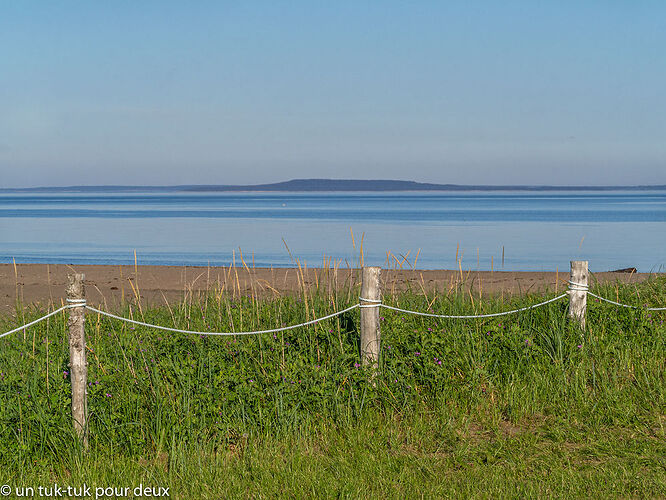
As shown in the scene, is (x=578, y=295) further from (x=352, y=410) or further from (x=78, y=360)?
(x=78, y=360)

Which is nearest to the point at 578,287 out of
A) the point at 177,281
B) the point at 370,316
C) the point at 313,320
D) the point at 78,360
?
the point at 370,316

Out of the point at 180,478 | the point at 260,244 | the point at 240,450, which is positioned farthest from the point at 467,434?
the point at 260,244

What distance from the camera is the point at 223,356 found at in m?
6.86

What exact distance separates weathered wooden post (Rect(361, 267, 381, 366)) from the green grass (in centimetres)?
16

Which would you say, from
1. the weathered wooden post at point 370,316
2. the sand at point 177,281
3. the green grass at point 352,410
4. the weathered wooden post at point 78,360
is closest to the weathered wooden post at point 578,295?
the green grass at point 352,410

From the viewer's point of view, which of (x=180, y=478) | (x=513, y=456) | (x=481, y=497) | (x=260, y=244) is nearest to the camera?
(x=481, y=497)

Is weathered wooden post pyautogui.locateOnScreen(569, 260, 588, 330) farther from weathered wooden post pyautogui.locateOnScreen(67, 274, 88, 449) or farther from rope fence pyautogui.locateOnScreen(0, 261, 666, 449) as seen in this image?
weathered wooden post pyautogui.locateOnScreen(67, 274, 88, 449)

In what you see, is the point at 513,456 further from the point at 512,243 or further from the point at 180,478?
the point at 512,243

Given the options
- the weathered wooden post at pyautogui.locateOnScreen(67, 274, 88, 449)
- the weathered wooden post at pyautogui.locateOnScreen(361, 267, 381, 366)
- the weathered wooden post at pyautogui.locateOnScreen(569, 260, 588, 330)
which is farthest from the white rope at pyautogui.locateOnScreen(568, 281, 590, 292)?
the weathered wooden post at pyautogui.locateOnScreen(67, 274, 88, 449)

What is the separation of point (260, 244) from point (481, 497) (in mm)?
33891

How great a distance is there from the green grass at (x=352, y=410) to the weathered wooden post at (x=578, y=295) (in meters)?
0.23

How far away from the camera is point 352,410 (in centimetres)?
635

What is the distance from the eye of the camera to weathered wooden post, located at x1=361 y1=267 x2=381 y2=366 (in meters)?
6.58

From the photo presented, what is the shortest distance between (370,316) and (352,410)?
0.88 metres
